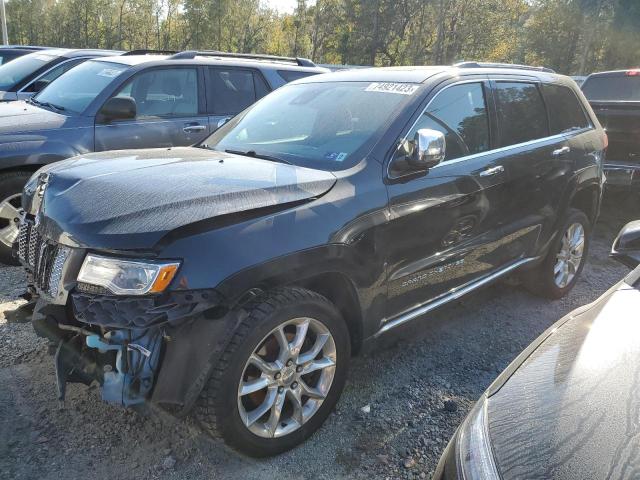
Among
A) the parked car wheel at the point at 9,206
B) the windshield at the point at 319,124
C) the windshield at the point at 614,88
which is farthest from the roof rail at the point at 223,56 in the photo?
the windshield at the point at 614,88

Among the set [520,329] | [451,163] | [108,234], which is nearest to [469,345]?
[520,329]

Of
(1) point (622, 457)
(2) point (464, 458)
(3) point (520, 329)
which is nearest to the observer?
(1) point (622, 457)

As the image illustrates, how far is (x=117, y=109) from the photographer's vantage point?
15.9 feet

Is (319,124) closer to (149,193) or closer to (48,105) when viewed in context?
(149,193)

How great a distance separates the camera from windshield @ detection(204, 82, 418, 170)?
9.71 ft

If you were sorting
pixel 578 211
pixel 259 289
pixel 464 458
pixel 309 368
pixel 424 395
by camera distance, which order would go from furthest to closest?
pixel 578 211 → pixel 424 395 → pixel 309 368 → pixel 259 289 → pixel 464 458

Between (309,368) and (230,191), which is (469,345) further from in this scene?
(230,191)

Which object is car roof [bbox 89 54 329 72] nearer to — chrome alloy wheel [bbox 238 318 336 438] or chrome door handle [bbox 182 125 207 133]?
chrome door handle [bbox 182 125 207 133]

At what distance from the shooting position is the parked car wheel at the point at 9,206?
4418 millimetres

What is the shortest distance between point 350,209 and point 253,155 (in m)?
0.85

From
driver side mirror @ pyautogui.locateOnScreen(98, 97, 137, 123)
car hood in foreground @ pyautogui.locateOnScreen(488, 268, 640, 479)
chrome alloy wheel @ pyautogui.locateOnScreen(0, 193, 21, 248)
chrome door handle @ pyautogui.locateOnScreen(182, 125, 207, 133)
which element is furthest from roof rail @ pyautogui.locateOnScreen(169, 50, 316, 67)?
car hood in foreground @ pyautogui.locateOnScreen(488, 268, 640, 479)

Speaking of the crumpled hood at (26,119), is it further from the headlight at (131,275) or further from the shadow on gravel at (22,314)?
the headlight at (131,275)

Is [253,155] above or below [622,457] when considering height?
above

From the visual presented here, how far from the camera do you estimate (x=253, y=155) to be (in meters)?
3.15
